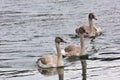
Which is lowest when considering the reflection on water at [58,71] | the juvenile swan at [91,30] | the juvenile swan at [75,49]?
the reflection on water at [58,71]

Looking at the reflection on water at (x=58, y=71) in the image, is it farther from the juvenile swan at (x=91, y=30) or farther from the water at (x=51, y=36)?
the juvenile swan at (x=91, y=30)

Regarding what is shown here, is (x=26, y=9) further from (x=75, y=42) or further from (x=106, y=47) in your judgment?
(x=106, y=47)

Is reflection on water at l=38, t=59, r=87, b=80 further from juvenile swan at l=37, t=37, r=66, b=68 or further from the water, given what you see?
juvenile swan at l=37, t=37, r=66, b=68

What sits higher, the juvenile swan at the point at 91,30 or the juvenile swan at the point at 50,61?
the juvenile swan at the point at 91,30

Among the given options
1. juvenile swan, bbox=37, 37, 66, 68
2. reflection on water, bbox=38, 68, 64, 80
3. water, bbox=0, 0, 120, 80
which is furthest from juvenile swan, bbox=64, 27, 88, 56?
reflection on water, bbox=38, 68, 64, 80

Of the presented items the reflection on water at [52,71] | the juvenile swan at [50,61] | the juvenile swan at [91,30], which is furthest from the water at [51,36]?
the juvenile swan at [91,30]

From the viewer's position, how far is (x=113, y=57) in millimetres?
26359

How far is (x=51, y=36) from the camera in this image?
31.6 metres

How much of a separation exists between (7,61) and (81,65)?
3305 mm

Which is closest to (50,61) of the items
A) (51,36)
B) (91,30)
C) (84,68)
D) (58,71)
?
(58,71)

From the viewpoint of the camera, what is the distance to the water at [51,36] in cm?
2383

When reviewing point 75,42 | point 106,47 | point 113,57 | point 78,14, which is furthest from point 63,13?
point 113,57

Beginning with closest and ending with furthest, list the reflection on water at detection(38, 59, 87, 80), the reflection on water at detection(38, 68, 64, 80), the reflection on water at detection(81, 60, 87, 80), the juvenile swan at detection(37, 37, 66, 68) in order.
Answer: the reflection on water at detection(81, 60, 87, 80) < the reflection on water at detection(38, 59, 87, 80) < the reflection on water at detection(38, 68, 64, 80) < the juvenile swan at detection(37, 37, 66, 68)

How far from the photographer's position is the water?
2383cm
